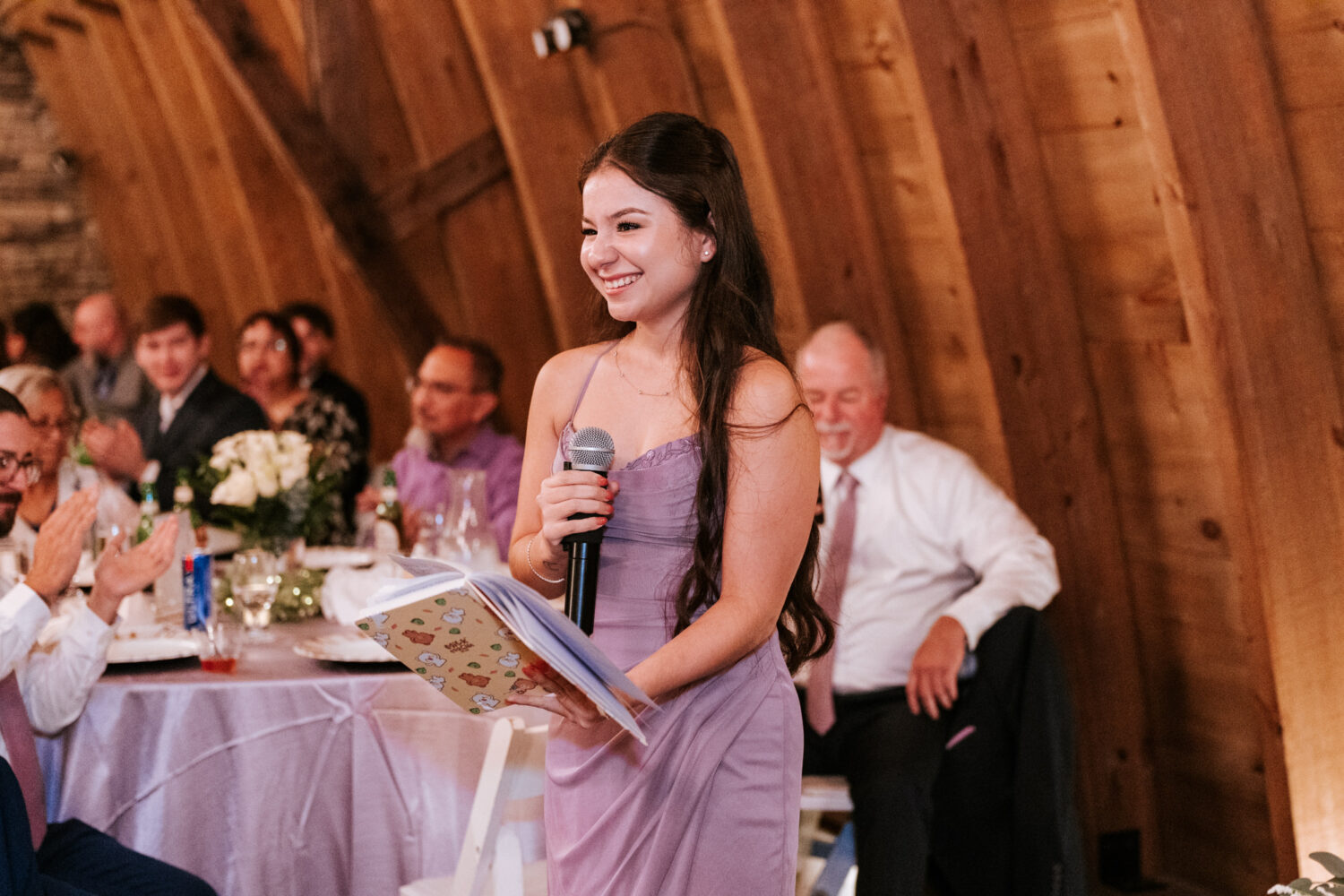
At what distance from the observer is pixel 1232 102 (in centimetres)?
276

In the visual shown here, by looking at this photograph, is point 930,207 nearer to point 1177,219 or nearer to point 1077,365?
point 1077,365

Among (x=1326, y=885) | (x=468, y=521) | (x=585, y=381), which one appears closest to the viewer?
(x=585, y=381)

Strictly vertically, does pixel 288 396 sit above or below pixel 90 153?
below

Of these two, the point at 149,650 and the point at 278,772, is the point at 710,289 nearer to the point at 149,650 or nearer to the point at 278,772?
the point at 278,772

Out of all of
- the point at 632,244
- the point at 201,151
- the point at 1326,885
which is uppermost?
the point at 201,151

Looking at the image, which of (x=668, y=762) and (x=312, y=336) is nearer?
(x=668, y=762)

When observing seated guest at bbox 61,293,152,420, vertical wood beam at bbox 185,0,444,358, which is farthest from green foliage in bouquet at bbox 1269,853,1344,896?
seated guest at bbox 61,293,152,420

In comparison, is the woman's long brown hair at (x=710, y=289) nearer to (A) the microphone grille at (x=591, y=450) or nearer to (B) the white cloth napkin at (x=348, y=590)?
(A) the microphone grille at (x=591, y=450)

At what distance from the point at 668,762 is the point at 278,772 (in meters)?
1.14

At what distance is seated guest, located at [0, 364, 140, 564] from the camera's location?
315 cm

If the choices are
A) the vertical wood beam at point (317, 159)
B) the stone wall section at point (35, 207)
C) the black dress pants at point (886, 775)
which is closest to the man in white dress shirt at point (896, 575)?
the black dress pants at point (886, 775)

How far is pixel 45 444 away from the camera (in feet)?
10.5

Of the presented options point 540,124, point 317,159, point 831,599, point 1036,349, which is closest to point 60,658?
point 831,599

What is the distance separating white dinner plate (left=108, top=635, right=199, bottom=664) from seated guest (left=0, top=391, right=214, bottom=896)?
5.2 inches
